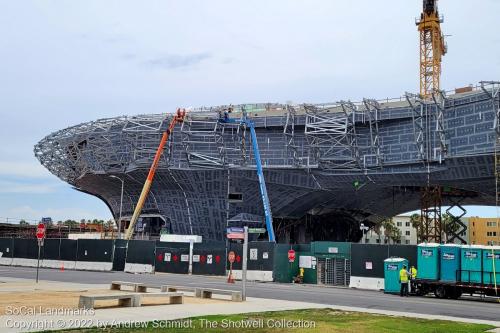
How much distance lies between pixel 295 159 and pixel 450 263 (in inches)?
1692

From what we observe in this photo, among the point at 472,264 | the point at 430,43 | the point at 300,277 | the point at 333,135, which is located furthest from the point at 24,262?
the point at 430,43

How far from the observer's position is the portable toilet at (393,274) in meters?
31.4

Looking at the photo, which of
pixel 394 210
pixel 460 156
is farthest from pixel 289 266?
pixel 394 210

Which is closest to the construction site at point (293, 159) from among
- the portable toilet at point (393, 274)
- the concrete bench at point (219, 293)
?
the portable toilet at point (393, 274)

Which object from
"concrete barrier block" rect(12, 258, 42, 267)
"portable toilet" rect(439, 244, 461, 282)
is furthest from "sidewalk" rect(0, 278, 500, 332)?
"concrete barrier block" rect(12, 258, 42, 267)

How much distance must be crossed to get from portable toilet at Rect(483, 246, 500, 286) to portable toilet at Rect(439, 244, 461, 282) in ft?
4.46

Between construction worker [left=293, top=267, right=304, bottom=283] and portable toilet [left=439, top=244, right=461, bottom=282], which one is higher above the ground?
portable toilet [left=439, top=244, right=461, bottom=282]

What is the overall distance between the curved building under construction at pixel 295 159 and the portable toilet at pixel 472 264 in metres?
29.3

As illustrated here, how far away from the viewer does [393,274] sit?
3153cm

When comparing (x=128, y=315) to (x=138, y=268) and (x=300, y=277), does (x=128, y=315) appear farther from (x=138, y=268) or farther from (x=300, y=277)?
(x=138, y=268)

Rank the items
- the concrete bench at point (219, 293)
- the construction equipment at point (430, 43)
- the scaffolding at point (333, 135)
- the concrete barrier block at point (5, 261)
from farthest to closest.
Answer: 1. the construction equipment at point (430, 43)
2. the scaffolding at point (333, 135)
3. the concrete barrier block at point (5, 261)
4. the concrete bench at point (219, 293)

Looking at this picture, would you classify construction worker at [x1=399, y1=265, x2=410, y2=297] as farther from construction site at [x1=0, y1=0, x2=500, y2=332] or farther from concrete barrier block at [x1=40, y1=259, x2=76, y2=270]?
concrete barrier block at [x1=40, y1=259, x2=76, y2=270]

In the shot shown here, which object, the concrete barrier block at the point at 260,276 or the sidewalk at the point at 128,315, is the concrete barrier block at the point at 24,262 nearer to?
the concrete barrier block at the point at 260,276

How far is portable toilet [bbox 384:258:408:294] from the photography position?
3139cm
